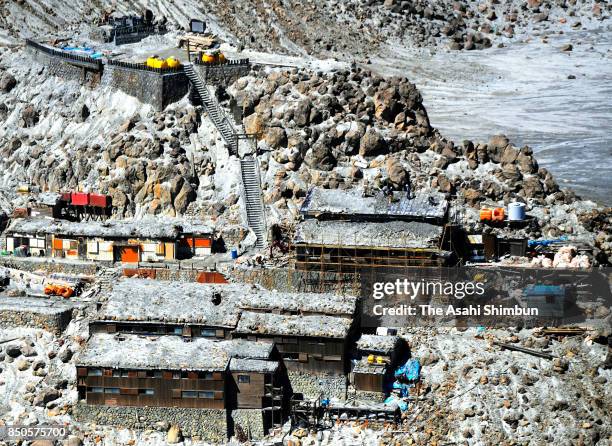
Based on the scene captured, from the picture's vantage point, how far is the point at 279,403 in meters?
125

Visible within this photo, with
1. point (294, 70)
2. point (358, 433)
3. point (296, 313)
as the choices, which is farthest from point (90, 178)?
point (358, 433)

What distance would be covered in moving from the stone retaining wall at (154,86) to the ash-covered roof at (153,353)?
30977 mm

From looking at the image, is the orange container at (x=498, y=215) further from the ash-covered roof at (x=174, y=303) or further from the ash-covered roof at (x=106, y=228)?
the ash-covered roof at (x=106, y=228)

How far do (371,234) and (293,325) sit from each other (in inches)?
465

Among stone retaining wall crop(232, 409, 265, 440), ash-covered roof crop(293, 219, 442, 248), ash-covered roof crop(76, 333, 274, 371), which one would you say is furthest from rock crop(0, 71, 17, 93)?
stone retaining wall crop(232, 409, 265, 440)

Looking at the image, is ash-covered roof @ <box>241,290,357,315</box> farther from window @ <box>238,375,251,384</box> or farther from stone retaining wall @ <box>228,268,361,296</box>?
window @ <box>238,375,251,384</box>

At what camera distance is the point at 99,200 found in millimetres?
147500

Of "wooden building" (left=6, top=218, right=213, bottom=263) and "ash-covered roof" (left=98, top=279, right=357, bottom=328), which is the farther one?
"wooden building" (left=6, top=218, right=213, bottom=263)

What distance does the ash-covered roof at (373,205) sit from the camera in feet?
444

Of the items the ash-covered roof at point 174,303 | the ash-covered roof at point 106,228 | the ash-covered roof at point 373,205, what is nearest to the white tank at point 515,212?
the ash-covered roof at point 373,205

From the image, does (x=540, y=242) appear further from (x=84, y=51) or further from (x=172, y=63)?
(x=84, y=51)

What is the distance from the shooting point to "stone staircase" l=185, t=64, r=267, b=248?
468 feet

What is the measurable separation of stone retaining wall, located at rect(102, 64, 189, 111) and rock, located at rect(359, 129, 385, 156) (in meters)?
18.0

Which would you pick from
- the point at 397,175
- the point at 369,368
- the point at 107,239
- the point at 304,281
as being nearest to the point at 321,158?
the point at 397,175
